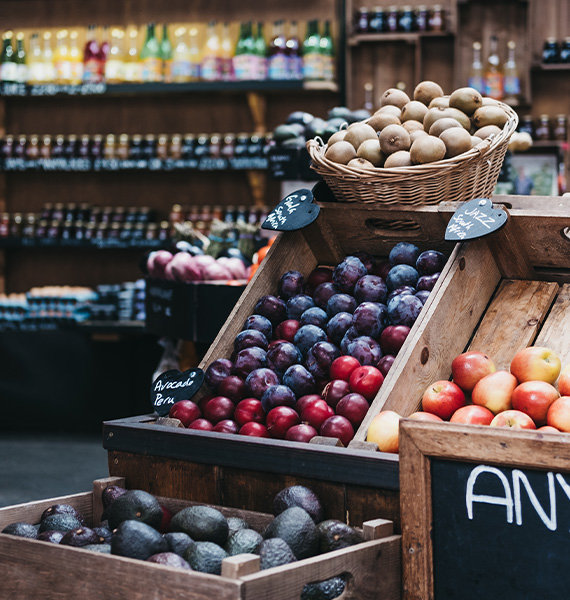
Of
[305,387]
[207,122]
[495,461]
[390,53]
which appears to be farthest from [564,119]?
[495,461]

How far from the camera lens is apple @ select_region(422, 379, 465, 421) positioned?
1.62m

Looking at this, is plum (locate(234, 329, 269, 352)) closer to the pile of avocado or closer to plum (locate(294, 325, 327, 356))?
plum (locate(294, 325, 327, 356))

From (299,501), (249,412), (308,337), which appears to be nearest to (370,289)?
(308,337)

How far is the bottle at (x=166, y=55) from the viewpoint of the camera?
18.0 ft

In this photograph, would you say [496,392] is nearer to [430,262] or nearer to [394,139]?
[430,262]

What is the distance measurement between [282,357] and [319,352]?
0.08 meters

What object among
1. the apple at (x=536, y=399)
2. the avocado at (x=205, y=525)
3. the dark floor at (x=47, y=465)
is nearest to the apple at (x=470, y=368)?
the apple at (x=536, y=399)

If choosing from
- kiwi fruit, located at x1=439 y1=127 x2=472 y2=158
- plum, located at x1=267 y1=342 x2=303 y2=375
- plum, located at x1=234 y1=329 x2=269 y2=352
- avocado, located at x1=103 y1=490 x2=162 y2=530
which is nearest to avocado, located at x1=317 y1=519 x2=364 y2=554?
avocado, located at x1=103 y1=490 x2=162 y2=530

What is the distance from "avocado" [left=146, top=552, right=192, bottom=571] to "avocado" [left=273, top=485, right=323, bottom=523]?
9.5 inches

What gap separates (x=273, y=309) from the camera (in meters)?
1.97

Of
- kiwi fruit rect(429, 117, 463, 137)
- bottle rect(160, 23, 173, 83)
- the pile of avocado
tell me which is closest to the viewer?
the pile of avocado

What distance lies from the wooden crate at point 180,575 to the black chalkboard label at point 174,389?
1.67ft

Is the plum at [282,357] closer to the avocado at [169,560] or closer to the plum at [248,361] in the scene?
the plum at [248,361]

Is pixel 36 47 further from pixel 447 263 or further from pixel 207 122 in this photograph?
pixel 447 263
